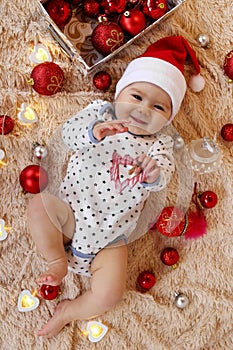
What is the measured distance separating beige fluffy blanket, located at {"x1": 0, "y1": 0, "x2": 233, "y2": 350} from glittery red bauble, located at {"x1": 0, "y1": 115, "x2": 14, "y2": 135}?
0.06 ft

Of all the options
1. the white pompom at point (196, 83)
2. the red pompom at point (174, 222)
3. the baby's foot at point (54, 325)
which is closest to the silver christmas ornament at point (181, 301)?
the red pompom at point (174, 222)

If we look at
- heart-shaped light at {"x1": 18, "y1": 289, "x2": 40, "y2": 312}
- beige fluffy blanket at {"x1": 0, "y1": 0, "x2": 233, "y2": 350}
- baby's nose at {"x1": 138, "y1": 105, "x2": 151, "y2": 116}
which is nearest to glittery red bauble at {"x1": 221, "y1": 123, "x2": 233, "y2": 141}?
beige fluffy blanket at {"x1": 0, "y1": 0, "x2": 233, "y2": 350}

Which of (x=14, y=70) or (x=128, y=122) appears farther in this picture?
(x=14, y=70)

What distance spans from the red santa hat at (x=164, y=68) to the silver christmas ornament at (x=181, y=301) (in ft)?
1.40

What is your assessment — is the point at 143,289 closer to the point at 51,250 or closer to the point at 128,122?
the point at 51,250

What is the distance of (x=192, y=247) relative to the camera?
1.37 meters

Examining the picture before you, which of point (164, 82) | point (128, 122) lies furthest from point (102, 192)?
point (164, 82)

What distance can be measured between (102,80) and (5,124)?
0.83 feet

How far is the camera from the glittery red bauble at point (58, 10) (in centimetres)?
133

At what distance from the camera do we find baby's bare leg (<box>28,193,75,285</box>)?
1211 millimetres

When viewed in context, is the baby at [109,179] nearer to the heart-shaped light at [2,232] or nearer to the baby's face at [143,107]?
the baby's face at [143,107]

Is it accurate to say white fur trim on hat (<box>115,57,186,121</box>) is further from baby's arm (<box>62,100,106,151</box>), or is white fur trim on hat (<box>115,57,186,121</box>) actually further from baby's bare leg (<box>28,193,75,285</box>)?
baby's bare leg (<box>28,193,75,285</box>)

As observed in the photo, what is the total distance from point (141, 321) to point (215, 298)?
0.61ft

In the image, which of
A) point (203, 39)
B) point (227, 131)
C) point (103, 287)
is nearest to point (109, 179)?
point (103, 287)
